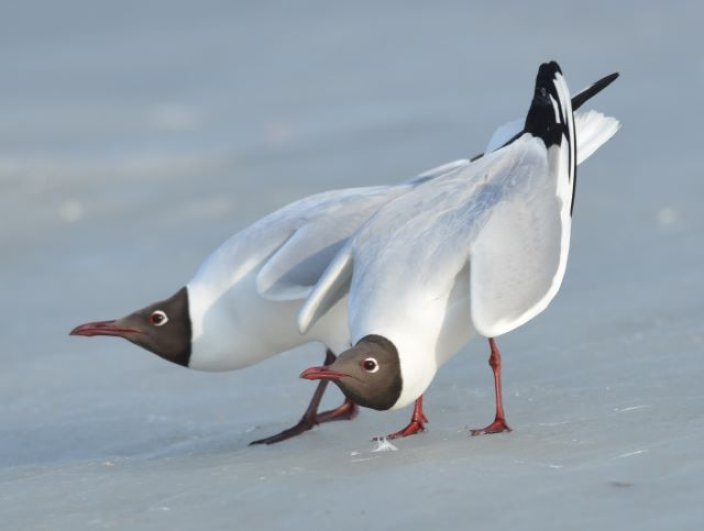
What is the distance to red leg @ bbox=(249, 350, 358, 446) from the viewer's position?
15.4ft

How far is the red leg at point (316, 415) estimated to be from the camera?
4.70 m

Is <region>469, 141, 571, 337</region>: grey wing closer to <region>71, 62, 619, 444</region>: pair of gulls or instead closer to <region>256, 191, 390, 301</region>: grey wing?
<region>71, 62, 619, 444</region>: pair of gulls

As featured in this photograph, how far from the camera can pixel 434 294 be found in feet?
13.9

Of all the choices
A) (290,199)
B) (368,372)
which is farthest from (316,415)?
(290,199)

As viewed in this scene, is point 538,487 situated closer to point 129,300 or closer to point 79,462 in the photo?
point 79,462

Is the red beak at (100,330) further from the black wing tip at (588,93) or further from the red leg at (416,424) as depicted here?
the black wing tip at (588,93)

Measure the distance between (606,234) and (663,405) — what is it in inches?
108

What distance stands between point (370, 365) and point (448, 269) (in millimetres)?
385

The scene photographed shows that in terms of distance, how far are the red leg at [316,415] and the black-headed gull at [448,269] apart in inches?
14.0

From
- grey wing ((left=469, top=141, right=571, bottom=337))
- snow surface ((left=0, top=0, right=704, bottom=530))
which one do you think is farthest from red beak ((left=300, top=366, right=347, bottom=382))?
grey wing ((left=469, top=141, right=571, bottom=337))

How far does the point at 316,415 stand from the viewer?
4902mm

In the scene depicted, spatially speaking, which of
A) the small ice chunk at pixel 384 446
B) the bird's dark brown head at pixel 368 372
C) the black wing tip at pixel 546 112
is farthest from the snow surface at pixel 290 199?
the black wing tip at pixel 546 112

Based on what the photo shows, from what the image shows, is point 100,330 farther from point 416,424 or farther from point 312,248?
point 416,424

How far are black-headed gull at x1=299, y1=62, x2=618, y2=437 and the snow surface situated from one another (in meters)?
0.23
